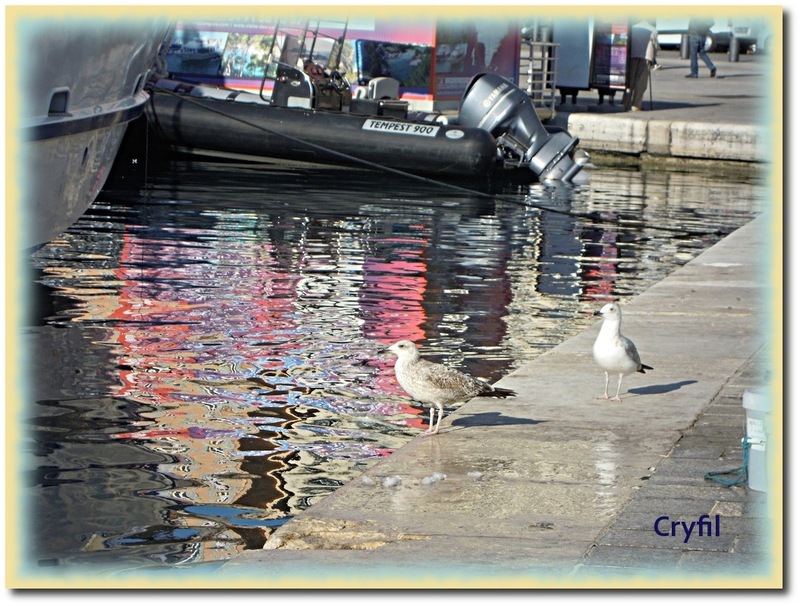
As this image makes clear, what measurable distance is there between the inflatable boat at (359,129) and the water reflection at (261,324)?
0.62 m

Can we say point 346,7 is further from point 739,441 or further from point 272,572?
point 739,441

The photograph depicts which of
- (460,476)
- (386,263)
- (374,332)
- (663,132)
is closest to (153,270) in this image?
(386,263)

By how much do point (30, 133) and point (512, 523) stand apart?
4.43 metres

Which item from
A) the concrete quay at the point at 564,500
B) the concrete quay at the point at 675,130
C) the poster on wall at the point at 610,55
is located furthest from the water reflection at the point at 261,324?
the poster on wall at the point at 610,55

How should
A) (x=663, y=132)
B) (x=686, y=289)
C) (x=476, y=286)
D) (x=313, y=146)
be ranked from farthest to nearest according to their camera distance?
(x=663, y=132)
(x=313, y=146)
(x=476, y=286)
(x=686, y=289)

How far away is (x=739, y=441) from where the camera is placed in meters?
6.39

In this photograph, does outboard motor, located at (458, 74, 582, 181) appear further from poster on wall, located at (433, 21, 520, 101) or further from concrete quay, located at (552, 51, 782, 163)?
concrete quay, located at (552, 51, 782, 163)

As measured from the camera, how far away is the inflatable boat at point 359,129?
767 inches

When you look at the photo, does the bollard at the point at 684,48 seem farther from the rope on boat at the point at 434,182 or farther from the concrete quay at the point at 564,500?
the concrete quay at the point at 564,500

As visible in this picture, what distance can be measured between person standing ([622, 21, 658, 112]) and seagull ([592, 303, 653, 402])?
2018 centimetres

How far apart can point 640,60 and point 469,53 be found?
4336mm

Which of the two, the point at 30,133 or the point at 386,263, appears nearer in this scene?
the point at 30,133

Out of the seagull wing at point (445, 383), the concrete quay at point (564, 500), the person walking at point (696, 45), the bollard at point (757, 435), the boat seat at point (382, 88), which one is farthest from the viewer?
A: the person walking at point (696, 45)

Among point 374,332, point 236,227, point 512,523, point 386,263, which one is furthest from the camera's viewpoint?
point 236,227
